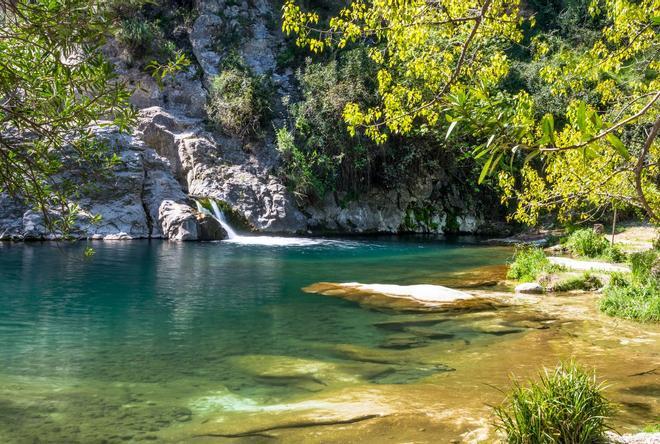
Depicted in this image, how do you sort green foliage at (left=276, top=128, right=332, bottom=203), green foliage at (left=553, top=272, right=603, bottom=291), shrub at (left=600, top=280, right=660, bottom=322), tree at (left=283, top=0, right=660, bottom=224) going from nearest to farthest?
tree at (left=283, top=0, right=660, bottom=224) → shrub at (left=600, top=280, right=660, bottom=322) → green foliage at (left=553, top=272, right=603, bottom=291) → green foliage at (left=276, top=128, right=332, bottom=203)

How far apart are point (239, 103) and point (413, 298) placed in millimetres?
28399

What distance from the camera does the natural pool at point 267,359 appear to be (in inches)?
265

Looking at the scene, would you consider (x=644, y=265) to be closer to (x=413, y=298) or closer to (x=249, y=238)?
(x=413, y=298)

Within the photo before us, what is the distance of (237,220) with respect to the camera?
36.5m

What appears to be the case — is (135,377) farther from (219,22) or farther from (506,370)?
(219,22)

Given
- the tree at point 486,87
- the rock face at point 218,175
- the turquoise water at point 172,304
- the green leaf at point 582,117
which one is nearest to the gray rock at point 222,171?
the rock face at point 218,175

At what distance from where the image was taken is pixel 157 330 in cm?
1202

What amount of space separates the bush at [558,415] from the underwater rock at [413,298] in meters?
8.05

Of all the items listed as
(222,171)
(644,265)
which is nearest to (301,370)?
(644,265)

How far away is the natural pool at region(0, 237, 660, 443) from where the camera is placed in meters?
6.73

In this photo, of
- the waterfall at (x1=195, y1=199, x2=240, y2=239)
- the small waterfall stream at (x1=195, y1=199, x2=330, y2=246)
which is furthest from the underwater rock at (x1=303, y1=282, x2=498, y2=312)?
the waterfall at (x1=195, y1=199, x2=240, y2=239)

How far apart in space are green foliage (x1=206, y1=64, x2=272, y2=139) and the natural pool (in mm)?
22788

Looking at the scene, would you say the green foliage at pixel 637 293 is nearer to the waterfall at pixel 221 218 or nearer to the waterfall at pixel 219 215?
the waterfall at pixel 219 215

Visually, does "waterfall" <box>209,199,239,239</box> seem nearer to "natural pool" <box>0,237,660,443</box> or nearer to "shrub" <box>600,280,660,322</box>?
"natural pool" <box>0,237,660,443</box>
